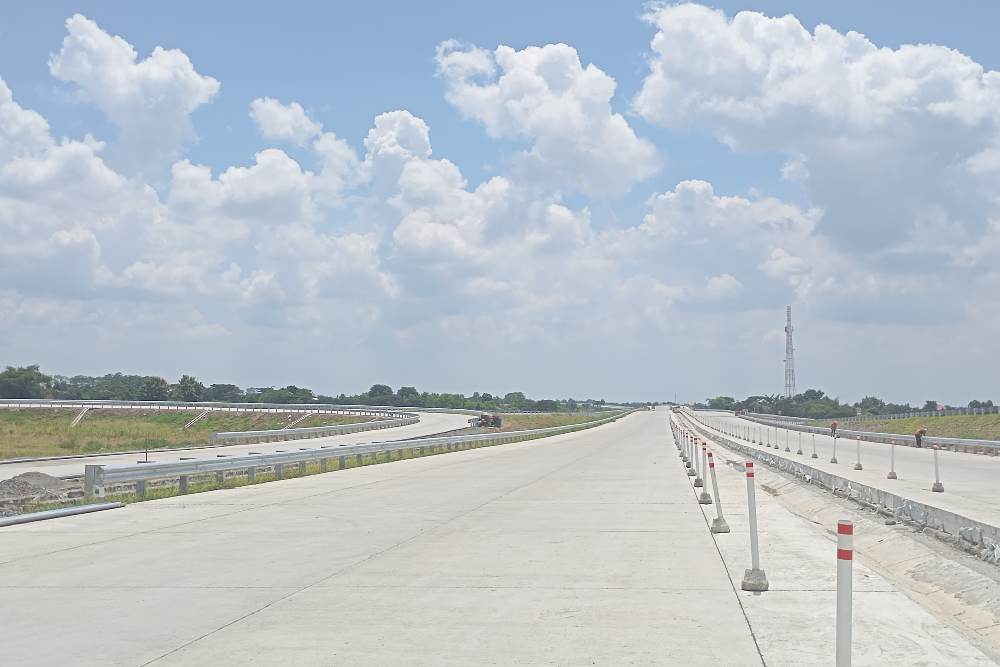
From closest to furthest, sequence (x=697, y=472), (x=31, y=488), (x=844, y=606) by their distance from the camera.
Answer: (x=844, y=606) → (x=31, y=488) → (x=697, y=472)

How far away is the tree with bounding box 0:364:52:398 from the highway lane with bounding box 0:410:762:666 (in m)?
166

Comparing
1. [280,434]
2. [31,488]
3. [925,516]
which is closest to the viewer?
[925,516]

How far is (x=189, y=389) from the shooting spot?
17275cm

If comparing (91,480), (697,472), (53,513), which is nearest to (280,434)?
(697,472)

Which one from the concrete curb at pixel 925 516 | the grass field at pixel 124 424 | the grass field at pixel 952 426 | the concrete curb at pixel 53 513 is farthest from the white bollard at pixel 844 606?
the grass field at pixel 952 426

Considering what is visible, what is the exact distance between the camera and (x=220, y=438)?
57531 mm

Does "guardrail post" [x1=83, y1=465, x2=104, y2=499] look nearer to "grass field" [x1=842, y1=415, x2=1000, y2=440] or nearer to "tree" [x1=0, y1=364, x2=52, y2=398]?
"grass field" [x1=842, y1=415, x2=1000, y2=440]

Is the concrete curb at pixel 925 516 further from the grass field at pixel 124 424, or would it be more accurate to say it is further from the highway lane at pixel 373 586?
the grass field at pixel 124 424

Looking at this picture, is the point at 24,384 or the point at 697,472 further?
the point at 24,384

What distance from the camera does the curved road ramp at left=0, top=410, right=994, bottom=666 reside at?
25.6ft

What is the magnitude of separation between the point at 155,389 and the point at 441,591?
165 m

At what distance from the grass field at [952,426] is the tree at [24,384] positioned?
13993 cm

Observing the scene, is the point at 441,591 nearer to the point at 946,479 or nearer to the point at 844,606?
the point at 844,606

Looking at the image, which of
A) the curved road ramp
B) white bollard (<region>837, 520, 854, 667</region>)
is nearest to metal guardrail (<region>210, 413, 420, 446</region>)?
the curved road ramp
